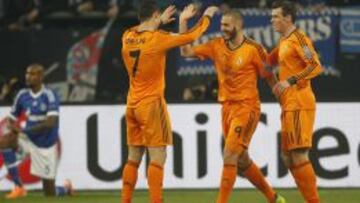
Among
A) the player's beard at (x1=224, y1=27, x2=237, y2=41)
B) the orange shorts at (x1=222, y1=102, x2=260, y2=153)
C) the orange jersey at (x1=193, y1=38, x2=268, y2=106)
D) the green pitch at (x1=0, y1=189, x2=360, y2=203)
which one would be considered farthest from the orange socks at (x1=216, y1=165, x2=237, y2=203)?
the green pitch at (x1=0, y1=189, x2=360, y2=203)

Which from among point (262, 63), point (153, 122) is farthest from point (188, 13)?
point (153, 122)

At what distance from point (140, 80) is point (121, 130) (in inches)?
165

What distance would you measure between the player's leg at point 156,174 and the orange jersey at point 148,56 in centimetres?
49

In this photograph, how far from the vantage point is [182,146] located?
53.7ft

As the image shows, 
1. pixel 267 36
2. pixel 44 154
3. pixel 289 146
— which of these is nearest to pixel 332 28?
pixel 267 36

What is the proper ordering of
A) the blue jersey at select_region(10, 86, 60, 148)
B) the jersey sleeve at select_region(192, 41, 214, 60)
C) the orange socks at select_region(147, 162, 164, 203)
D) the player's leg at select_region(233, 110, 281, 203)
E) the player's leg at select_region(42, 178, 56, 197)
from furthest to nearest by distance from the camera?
the player's leg at select_region(42, 178, 56, 197)
the blue jersey at select_region(10, 86, 60, 148)
the jersey sleeve at select_region(192, 41, 214, 60)
the player's leg at select_region(233, 110, 281, 203)
the orange socks at select_region(147, 162, 164, 203)

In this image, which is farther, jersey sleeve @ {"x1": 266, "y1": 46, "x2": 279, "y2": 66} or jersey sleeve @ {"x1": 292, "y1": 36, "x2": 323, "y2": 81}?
jersey sleeve @ {"x1": 266, "y1": 46, "x2": 279, "y2": 66}

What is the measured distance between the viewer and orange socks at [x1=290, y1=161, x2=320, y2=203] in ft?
40.8

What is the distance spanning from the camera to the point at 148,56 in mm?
12219

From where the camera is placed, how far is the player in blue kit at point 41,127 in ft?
50.7

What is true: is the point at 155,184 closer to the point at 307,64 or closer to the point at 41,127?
the point at 307,64

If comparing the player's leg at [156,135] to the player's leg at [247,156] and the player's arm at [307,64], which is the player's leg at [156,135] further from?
the player's arm at [307,64]

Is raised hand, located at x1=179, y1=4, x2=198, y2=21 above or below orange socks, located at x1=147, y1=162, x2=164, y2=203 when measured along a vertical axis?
above

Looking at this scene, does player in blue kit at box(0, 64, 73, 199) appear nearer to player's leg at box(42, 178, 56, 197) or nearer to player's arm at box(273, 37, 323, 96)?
player's leg at box(42, 178, 56, 197)
